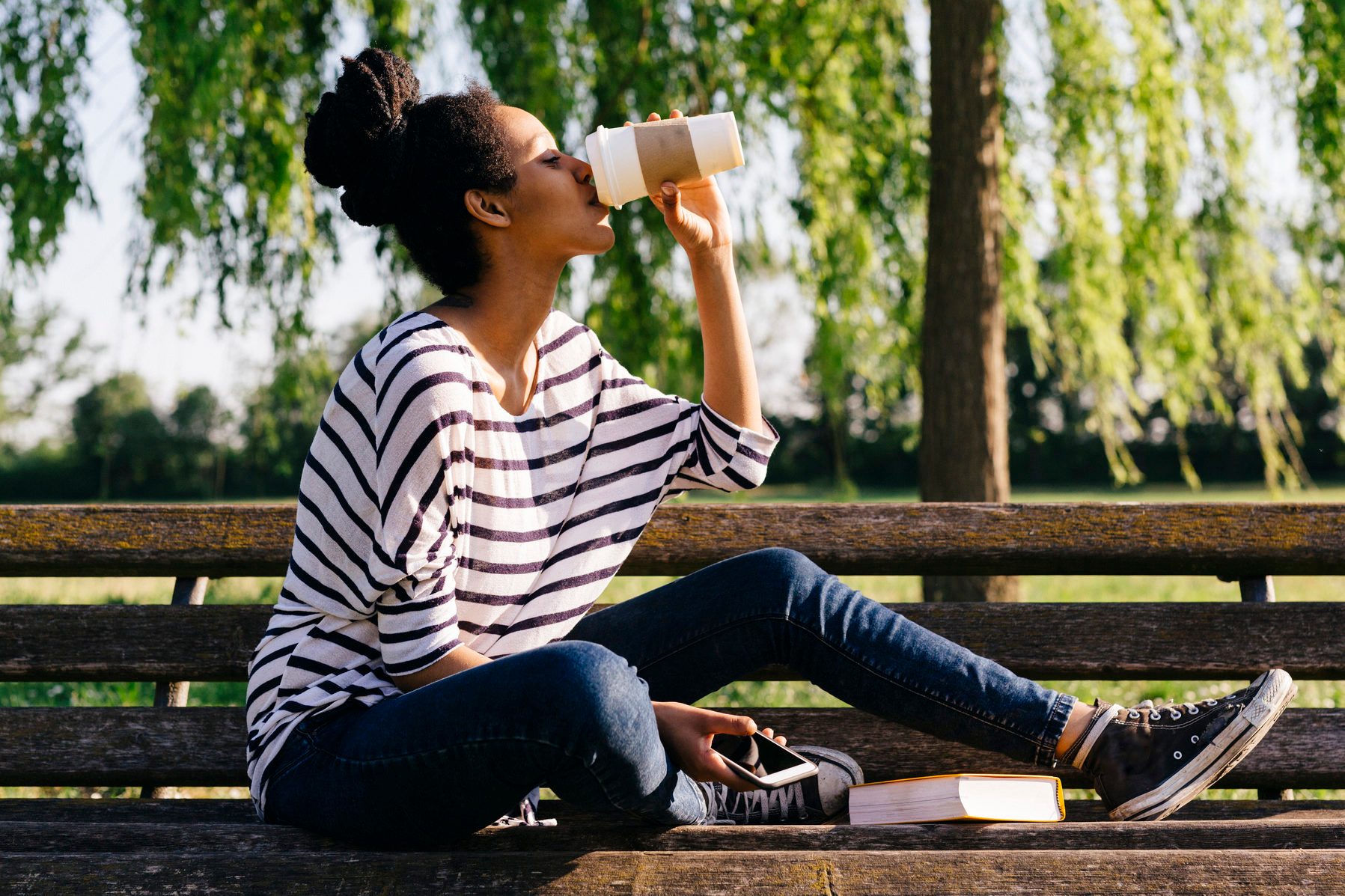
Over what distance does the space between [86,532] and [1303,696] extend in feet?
12.4

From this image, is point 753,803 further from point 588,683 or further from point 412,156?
point 412,156

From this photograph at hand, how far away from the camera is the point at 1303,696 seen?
161 inches

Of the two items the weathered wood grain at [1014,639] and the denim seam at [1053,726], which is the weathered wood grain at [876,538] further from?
the denim seam at [1053,726]

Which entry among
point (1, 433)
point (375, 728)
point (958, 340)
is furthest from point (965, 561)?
point (1, 433)

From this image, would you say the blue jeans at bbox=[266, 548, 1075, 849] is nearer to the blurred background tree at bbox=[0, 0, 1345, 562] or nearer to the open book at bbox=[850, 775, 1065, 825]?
the open book at bbox=[850, 775, 1065, 825]

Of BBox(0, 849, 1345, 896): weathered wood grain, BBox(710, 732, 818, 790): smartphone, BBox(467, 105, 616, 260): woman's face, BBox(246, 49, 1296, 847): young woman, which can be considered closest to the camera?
BBox(0, 849, 1345, 896): weathered wood grain

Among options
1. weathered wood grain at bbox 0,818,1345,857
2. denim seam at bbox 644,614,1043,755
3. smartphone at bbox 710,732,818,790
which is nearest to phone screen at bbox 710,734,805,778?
smartphone at bbox 710,732,818,790

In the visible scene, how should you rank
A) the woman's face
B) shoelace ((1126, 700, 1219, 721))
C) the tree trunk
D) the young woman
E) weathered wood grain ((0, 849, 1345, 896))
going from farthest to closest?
the tree trunk, the woman's face, shoelace ((1126, 700, 1219, 721)), the young woman, weathered wood grain ((0, 849, 1345, 896))

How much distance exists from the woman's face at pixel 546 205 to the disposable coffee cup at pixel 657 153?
1.6 inches

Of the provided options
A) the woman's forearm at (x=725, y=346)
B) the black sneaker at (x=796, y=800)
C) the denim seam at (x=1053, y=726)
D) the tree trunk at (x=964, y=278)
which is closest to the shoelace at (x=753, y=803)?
the black sneaker at (x=796, y=800)

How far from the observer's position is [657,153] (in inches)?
73.8

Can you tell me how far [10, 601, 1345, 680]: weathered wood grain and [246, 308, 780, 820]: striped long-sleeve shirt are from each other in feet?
1.52

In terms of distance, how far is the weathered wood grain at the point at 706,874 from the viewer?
4.60ft

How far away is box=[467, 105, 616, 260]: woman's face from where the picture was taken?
1.89 metres
